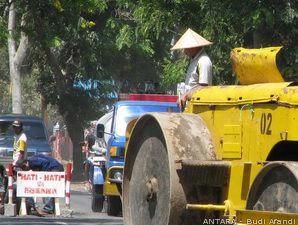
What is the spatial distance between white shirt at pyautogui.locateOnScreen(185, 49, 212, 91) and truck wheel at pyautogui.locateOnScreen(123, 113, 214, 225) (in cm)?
77

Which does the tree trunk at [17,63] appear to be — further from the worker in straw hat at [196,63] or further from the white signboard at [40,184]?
the worker in straw hat at [196,63]

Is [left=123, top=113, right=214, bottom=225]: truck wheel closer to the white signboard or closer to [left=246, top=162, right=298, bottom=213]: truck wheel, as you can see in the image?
[left=246, top=162, right=298, bottom=213]: truck wheel

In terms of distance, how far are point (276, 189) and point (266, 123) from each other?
0.63 metres

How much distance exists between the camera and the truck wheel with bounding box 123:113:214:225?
8.37 meters

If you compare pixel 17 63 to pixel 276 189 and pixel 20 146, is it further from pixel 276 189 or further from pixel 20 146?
pixel 276 189

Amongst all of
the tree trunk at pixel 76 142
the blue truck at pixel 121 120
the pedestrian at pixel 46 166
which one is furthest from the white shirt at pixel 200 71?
the tree trunk at pixel 76 142

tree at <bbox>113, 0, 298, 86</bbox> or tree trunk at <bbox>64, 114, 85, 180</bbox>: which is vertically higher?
tree at <bbox>113, 0, 298, 86</bbox>

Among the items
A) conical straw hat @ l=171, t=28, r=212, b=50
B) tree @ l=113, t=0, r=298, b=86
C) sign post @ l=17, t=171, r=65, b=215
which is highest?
tree @ l=113, t=0, r=298, b=86

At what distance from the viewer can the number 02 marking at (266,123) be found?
777cm

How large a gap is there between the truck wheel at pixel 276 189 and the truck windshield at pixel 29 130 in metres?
19.2

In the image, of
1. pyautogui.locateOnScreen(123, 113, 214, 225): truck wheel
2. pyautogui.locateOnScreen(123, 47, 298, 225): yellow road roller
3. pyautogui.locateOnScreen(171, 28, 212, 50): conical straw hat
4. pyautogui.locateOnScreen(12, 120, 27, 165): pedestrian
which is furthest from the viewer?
pyautogui.locateOnScreen(12, 120, 27, 165): pedestrian

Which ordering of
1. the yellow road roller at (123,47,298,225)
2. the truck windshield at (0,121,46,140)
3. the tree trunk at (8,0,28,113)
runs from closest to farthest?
the yellow road roller at (123,47,298,225) < the truck windshield at (0,121,46,140) < the tree trunk at (8,0,28,113)

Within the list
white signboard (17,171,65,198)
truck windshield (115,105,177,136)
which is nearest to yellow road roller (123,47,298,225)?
truck windshield (115,105,177,136)

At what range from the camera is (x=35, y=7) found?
18.9 metres
